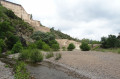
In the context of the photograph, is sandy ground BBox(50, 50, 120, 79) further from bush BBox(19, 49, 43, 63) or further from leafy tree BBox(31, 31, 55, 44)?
leafy tree BBox(31, 31, 55, 44)

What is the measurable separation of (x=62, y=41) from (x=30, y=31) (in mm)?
12724

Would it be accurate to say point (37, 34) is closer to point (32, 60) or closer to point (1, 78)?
point (32, 60)

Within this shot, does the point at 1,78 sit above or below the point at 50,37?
below

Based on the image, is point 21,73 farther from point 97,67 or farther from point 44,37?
point 44,37

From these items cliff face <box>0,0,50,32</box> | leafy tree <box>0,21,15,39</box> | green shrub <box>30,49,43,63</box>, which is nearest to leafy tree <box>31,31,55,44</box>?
leafy tree <box>0,21,15,39</box>

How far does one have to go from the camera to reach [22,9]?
6222 centimetres

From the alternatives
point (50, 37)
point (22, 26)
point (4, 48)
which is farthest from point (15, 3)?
point (4, 48)

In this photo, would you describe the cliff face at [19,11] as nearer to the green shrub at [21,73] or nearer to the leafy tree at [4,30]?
the leafy tree at [4,30]

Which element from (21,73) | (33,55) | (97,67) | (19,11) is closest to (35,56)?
(33,55)

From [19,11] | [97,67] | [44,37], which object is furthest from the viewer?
[19,11]

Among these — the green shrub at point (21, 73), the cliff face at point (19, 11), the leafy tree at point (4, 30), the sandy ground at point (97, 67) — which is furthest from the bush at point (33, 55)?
the cliff face at point (19, 11)

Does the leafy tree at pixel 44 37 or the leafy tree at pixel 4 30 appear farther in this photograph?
the leafy tree at pixel 44 37

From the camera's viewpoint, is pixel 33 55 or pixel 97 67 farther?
pixel 33 55

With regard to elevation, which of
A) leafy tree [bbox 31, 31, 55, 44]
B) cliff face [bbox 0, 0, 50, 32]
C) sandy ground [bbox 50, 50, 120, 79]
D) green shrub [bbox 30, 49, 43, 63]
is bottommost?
sandy ground [bbox 50, 50, 120, 79]
